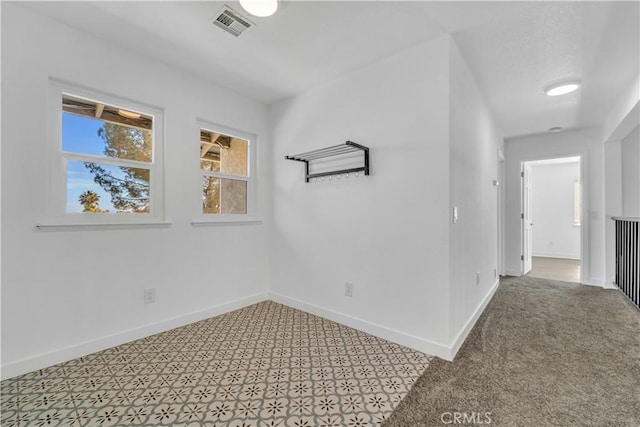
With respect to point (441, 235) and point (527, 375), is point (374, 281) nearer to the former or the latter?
point (441, 235)

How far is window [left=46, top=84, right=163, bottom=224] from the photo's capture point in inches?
83.7

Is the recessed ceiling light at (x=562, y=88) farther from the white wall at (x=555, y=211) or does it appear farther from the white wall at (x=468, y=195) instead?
the white wall at (x=555, y=211)

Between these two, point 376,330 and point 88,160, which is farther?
point 376,330

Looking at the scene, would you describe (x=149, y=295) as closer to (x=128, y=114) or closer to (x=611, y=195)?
(x=128, y=114)

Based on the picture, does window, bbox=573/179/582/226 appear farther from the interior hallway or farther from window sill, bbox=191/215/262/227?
window sill, bbox=191/215/262/227

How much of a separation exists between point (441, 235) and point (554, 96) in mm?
2345

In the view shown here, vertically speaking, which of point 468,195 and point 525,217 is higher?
point 468,195

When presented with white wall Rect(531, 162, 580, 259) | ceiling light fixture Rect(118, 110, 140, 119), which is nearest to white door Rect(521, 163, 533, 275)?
white wall Rect(531, 162, 580, 259)

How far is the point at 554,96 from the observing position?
10.1ft

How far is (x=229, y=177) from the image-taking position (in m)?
3.19

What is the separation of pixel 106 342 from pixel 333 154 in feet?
8.13

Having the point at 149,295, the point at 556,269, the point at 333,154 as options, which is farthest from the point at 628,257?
the point at 149,295

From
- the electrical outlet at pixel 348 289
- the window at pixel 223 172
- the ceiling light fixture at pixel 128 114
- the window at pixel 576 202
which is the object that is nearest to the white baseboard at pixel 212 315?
the electrical outlet at pixel 348 289

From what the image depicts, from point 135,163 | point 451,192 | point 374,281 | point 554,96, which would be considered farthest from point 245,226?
point 554,96
